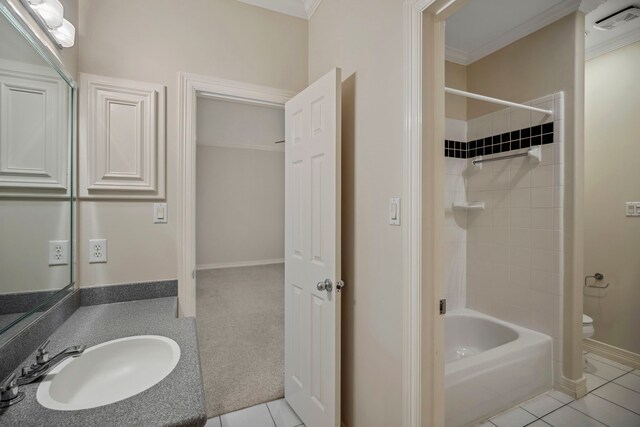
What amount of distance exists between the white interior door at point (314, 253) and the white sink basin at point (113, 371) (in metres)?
0.74

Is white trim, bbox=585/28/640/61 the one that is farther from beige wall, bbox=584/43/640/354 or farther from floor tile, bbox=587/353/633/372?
floor tile, bbox=587/353/633/372

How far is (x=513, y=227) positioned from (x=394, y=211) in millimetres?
1635

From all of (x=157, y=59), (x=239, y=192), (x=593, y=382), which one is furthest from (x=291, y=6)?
(x=239, y=192)

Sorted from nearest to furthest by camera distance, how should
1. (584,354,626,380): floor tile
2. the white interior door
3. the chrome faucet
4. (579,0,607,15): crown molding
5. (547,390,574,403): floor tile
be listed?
the chrome faucet, the white interior door, (579,0,607,15): crown molding, (547,390,574,403): floor tile, (584,354,626,380): floor tile

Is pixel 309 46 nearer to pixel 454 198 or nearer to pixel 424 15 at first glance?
pixel 424 15

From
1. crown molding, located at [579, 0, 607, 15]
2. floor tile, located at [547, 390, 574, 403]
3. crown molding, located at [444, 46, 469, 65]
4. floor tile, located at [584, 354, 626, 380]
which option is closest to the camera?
crown molding, located at [579, 0, 607, 15]

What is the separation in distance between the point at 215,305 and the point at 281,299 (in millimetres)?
870

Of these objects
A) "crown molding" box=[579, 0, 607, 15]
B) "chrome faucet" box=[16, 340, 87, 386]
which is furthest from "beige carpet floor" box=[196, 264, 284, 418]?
"crown molding" box=[579, 0, 607, 15]

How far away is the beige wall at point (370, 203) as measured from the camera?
1.26m

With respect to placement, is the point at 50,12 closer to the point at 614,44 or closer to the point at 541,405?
the point at 541,405

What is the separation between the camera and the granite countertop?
71 centimetres

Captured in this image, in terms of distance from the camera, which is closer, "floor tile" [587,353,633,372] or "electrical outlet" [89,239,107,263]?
"electrical outlet" [89,239,107,263]

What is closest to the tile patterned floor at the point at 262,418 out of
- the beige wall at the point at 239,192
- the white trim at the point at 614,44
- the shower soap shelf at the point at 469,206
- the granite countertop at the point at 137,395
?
the granite countertop at the point at 137,395

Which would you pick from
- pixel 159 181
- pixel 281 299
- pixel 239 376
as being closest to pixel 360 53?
pixel 159 181
